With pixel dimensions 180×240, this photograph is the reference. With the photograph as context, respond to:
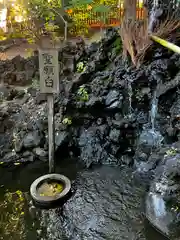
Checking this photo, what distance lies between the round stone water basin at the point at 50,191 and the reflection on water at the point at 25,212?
183 millimetres

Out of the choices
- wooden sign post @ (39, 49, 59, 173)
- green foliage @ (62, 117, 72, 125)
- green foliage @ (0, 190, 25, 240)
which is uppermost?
wooden sign post @ (39, 49, 59, 173)

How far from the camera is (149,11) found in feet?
29.4

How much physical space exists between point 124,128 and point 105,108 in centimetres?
90

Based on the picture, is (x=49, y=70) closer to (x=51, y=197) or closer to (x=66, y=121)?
(x=66, y=121)

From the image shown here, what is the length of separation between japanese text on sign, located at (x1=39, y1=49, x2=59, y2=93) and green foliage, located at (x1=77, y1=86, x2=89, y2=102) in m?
2.31

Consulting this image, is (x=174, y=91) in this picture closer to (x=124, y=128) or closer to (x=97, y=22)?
(x=124, y=128)

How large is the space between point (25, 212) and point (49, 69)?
3.40 m

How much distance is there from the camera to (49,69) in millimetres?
6355

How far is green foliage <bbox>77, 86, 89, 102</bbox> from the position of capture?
871 centimetres

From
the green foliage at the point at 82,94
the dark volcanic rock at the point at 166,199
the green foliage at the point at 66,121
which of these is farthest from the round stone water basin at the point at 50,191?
the green foliage at the point at 82,94

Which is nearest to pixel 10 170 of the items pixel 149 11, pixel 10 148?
pixel 10 148

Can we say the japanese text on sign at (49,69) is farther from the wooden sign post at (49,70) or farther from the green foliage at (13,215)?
the green foliage at (13,215)

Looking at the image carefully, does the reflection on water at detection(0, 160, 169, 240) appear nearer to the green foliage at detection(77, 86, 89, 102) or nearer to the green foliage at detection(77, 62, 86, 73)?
the green foliage at detection(77, 86, 89, 102)

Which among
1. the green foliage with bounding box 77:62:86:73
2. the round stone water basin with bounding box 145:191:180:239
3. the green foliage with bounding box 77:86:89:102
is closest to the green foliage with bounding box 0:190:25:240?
the round stone water basin with bounding box 145:191:180:239
